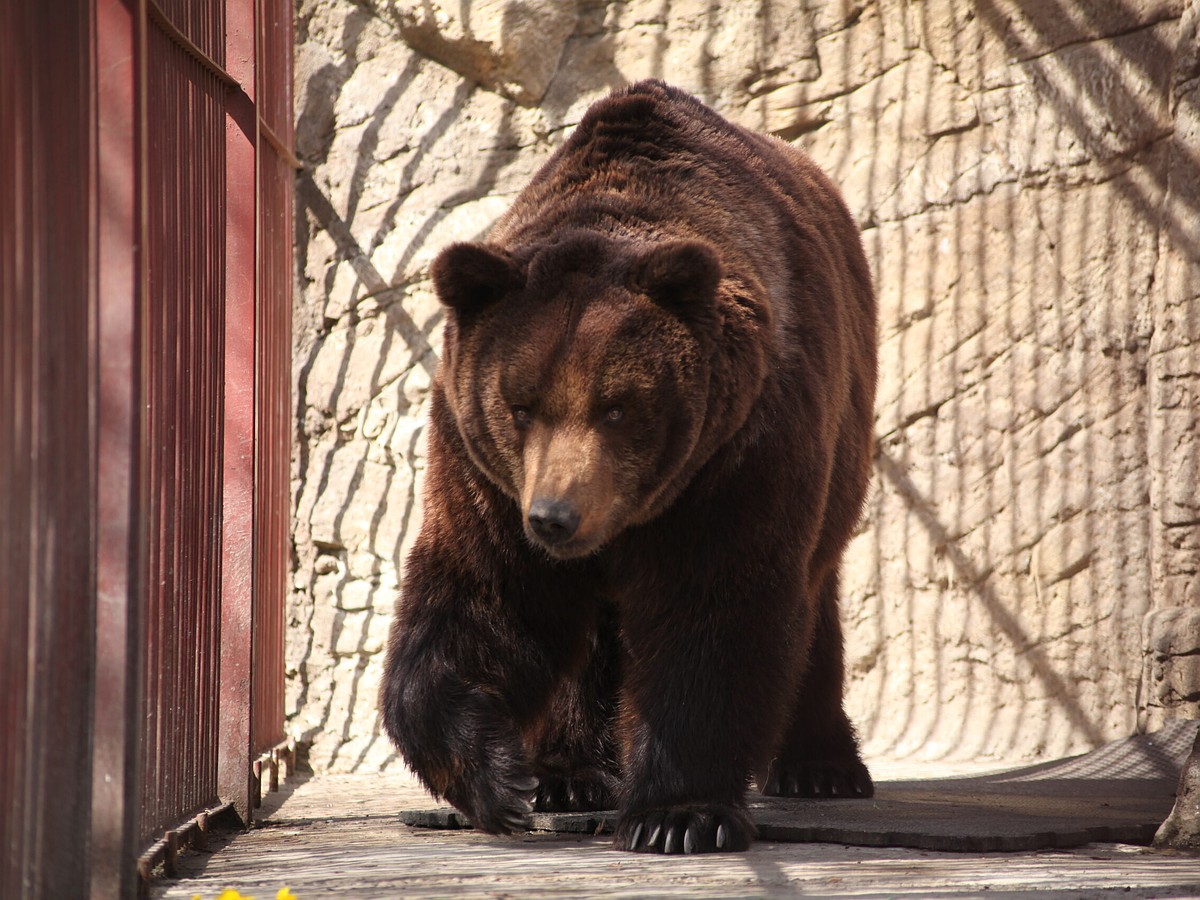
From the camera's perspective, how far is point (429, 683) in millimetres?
3906

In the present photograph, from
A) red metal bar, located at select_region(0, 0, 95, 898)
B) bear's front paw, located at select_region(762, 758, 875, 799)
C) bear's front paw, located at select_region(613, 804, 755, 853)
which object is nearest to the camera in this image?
red metal bar, located at select_region(0, 0, 95, 898)

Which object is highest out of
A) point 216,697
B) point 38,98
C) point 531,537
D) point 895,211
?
point 895,211

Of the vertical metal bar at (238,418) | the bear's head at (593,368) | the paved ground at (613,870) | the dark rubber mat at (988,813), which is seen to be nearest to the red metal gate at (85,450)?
the paved ground at (613,870)

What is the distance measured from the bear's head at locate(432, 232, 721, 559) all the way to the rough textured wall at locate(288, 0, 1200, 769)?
3536 mm

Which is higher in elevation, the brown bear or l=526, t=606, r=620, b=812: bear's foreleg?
the brown bear

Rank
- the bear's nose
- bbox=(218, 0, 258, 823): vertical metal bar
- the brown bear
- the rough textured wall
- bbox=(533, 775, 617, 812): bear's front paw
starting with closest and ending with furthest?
the bear's nose
the brown bear
bbox=(218, 0, 258, 823): vertical metal bar
bbox=(533, 775, 617, 812): bear's front paw
the rough textured wall

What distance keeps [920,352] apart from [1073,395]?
0.76 meters

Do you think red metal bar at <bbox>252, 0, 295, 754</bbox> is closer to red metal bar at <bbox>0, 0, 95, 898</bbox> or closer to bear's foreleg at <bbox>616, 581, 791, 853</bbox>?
bear's foreleg at <bbox>616, 581, 791, 853</bbox>

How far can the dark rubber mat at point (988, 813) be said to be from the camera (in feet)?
12.2

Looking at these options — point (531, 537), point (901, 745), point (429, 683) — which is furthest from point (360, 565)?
point (531, 537)

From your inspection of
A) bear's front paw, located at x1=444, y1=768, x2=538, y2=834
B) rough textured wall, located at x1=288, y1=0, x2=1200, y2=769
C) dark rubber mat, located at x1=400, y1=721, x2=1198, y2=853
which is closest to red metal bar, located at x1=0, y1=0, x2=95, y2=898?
bear's front paw, located at x1=444, y1=768, x2=538, y2=834

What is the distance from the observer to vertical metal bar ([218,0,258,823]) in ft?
13.9

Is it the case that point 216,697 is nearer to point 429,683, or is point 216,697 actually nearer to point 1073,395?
point 429,683

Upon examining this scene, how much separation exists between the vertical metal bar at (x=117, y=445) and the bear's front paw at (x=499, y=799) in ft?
3.88
